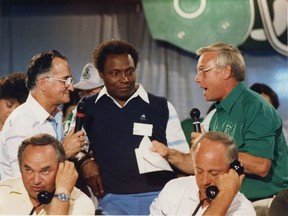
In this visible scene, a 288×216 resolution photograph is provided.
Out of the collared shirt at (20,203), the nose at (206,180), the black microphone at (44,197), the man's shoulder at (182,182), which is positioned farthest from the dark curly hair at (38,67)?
the nose at (206,180)

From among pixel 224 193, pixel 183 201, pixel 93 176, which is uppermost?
pixel 224 193

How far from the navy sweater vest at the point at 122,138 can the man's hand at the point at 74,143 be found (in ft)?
Answer: 1.08

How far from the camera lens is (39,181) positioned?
3420mm

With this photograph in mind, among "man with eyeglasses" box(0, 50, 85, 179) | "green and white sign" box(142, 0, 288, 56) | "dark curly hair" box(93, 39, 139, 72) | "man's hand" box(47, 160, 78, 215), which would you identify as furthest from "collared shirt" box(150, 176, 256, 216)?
Result: "green and white sign" box(142, 0, 288, 56)

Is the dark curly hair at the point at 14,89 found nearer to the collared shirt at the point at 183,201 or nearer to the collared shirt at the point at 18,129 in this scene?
the collared shirt at the point at 18,129

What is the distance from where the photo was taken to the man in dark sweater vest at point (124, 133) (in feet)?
13.9

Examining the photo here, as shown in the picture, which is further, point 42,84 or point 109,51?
point 109,51

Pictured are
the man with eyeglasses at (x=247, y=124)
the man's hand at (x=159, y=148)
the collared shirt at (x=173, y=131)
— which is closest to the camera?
the man with eyeglasses at (x=247, y=124)

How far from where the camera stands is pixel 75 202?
11.5 feet

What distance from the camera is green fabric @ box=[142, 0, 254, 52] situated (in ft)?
19.5

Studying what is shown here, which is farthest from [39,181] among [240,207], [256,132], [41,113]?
[256,132]

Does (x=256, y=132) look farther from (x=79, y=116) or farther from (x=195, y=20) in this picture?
(x=195, y=20)

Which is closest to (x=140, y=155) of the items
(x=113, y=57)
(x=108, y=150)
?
(x=108, y=150)

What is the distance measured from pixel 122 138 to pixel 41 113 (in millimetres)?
503
